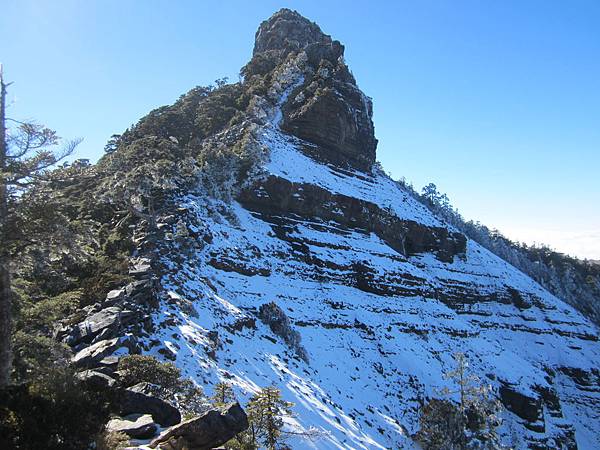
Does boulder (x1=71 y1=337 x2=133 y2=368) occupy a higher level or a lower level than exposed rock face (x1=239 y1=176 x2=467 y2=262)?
lower

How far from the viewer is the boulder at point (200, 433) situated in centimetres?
1020

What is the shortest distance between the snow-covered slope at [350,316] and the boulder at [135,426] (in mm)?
8328

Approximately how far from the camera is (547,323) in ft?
223

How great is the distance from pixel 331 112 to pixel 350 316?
1574 inches

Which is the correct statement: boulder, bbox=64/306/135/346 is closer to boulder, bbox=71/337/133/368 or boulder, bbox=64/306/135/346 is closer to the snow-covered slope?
boulder, bbox=71/337/133/368

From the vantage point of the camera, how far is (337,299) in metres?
43.4

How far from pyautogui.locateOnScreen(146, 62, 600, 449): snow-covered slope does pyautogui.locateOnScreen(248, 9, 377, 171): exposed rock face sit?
267cm

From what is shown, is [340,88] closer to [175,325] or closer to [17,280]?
[175,325]

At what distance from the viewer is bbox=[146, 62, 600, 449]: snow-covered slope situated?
2577 centimetres

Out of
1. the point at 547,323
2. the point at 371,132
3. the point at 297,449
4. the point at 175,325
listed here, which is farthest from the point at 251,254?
the point at 547,323

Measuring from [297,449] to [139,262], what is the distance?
1595 centimetres

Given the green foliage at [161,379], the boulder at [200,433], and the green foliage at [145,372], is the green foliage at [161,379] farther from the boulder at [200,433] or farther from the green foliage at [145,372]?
the boulder at [200,433]

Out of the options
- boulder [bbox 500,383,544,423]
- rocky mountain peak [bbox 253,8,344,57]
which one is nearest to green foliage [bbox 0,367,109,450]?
boulder [bbox 500,383,544,423]

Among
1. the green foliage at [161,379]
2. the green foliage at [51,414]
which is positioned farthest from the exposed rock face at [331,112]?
the green foliage at [51,414]
